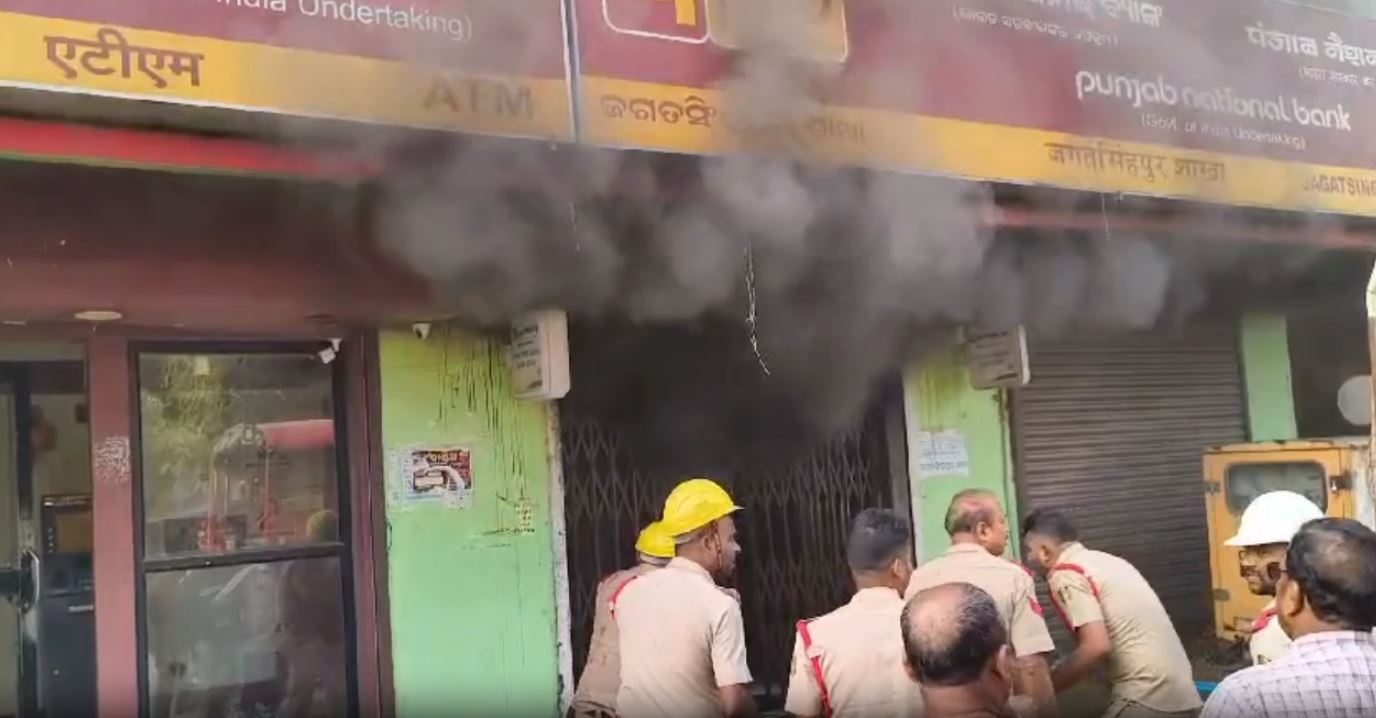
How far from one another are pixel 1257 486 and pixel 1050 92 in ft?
9.15

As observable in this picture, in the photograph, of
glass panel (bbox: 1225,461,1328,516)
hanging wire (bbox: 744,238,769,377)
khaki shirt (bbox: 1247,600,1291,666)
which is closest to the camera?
khaki shirt (bbox: 1247,600,1291,666)

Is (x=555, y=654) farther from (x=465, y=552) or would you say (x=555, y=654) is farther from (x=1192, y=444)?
(x=1192, y=444)

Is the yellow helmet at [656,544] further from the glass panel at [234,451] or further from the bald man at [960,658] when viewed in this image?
the bald man at [960,658]

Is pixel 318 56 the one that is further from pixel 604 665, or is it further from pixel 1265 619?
pixel 1265 619

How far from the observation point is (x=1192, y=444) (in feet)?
27.1

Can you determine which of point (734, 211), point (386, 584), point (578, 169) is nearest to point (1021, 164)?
point (734, 211)

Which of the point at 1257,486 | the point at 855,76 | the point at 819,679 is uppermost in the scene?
the point at 855,76

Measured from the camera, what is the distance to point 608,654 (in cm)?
448

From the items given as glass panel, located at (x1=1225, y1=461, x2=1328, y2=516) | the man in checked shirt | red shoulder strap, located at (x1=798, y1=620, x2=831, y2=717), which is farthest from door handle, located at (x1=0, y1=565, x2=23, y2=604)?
glass panel, located at (x1=1225, y1=461, x2=1328, y2=516)

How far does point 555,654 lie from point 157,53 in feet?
10.3

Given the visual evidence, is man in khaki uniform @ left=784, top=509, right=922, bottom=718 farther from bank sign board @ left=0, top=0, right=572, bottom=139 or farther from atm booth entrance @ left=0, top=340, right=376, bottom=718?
atm booth entrance @ left=0, top=340, right=376, bottom=718

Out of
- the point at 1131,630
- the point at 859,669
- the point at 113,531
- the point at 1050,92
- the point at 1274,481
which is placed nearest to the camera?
the point at 859,669

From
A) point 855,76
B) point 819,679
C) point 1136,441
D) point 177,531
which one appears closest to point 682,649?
point 819,679

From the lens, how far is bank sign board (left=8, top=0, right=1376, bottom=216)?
11.7ft
